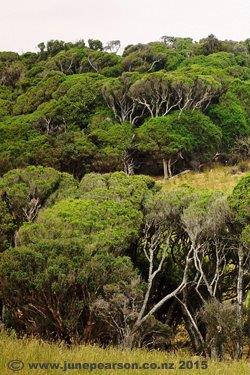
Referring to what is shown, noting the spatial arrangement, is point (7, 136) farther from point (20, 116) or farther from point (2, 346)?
point (2, 346)

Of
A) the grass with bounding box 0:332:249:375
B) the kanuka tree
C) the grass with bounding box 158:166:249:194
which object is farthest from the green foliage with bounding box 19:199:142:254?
the kanuka tree

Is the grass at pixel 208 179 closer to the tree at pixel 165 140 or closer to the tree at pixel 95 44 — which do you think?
the tree at pixel 165 140

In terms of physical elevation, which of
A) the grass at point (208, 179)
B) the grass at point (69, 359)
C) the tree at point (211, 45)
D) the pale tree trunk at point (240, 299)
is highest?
the tree at point (211, 45)

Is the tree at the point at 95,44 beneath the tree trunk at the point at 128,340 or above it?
above

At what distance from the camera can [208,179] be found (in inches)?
1751

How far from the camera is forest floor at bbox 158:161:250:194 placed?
42.2 metres

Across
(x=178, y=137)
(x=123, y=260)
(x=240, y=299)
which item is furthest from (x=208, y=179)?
(x=123, y=260)

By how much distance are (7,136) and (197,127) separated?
61.4 ft

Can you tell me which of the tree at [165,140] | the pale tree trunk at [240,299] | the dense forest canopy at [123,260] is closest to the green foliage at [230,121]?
the tree at [165,140]

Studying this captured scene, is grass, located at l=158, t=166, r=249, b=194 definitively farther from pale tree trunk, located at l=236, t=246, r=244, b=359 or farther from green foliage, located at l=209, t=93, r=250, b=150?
pale tree trunk, located at l=236, t=246, r=244, b=359

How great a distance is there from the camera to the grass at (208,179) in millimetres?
41906

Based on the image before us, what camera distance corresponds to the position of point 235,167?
47.6 m

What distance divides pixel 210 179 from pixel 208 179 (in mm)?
172

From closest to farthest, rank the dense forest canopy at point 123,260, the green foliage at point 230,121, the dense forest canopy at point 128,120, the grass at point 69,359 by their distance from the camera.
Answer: the grass at point 69,359
the dense forest canopy at point 123,260
the dense forest canopy at point 128,120
the green foliage at point 230,121
